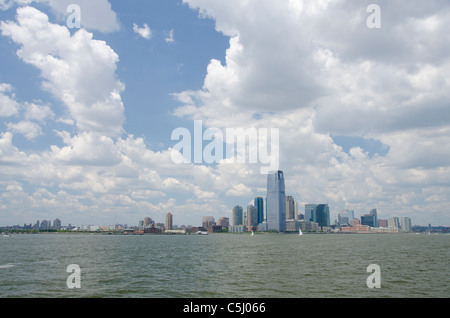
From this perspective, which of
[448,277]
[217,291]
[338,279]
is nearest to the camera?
[217,291]

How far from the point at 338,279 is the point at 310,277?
4.71 m

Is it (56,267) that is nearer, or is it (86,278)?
(86,278)

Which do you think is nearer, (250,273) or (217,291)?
(217,291)

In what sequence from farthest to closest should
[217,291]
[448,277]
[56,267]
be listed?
[56,267] < [448,277] < [217,291]

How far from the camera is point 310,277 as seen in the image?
190 feet
